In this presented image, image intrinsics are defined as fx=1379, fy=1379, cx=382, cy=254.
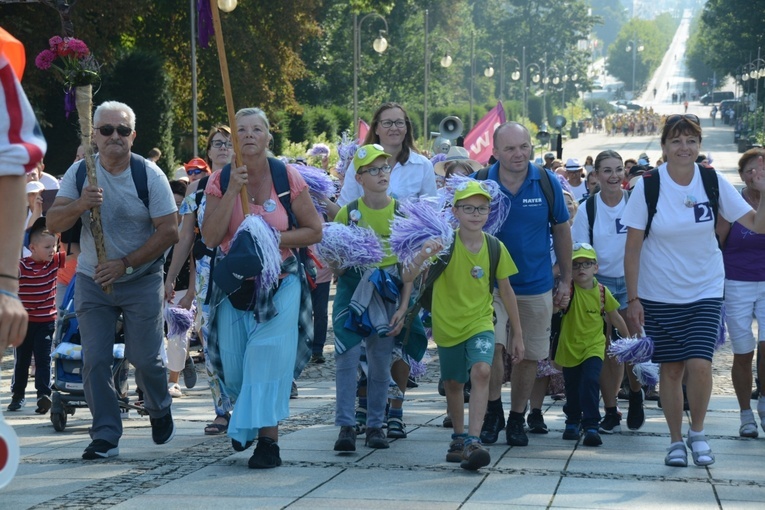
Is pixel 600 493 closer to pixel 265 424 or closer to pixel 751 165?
pixel 265 424

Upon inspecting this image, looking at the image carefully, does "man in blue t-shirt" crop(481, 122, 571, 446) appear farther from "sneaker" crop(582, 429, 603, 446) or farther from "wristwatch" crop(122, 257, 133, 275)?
"wristwatch" crop(122, 257, 133, 275)

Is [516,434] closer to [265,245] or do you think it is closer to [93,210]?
[265,245]

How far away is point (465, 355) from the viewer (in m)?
7.33

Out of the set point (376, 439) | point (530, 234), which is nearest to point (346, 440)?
point (376, 439)

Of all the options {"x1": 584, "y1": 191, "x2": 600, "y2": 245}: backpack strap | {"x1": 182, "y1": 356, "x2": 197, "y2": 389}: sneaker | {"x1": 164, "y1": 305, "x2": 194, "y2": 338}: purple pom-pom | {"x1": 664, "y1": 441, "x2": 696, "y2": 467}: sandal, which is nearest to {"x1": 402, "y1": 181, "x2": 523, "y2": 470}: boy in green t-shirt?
{"x1": 664, "y1": 441, "x2": 696, "y2": 467}: sandal

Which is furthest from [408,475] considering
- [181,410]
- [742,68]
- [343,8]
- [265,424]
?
[742,68]

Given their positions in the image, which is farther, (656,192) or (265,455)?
(656,192)

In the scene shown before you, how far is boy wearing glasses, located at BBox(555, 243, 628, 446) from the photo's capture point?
835 centimetres

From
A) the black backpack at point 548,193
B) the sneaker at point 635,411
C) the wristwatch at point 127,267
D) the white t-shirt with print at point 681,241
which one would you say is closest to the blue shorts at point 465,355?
the white t-shirt with print at point 681,241

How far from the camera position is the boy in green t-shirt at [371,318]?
7.67 meters

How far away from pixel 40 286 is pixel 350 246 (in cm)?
377

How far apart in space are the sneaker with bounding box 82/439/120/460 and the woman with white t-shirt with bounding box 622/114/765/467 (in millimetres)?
2882

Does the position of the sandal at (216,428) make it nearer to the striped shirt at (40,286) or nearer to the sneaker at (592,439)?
the sneaker at (592,439)

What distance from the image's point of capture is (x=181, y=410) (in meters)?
9.97
